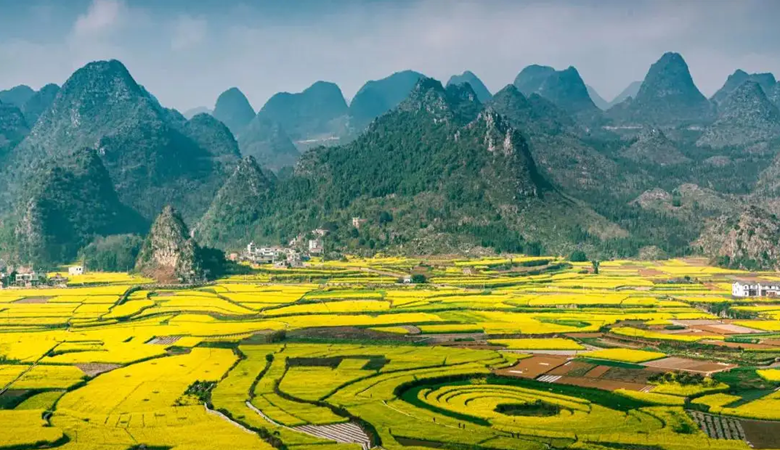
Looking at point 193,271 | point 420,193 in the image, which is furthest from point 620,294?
point 420,193

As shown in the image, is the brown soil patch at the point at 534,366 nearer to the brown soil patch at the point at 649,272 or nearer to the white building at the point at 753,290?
the white building at the point at 753,290

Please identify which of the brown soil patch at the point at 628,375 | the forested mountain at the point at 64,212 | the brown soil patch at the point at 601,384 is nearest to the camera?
the brown soil patch at the point at 601,384

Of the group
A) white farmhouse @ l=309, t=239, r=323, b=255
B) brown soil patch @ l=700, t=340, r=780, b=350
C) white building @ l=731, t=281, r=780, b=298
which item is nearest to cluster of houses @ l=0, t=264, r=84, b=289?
white farmhouse @ l=309, t=239, r=323, b=255

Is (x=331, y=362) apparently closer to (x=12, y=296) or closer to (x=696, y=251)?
(x=12, y=296)

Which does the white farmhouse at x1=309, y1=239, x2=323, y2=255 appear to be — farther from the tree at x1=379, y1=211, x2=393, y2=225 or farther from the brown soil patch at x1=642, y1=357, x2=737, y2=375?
the brown soil patch at x1=642, y1=357, x2=737, y2=375

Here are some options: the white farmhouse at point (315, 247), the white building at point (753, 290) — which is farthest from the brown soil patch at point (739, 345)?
the white farmhouse at point (315, 247)
